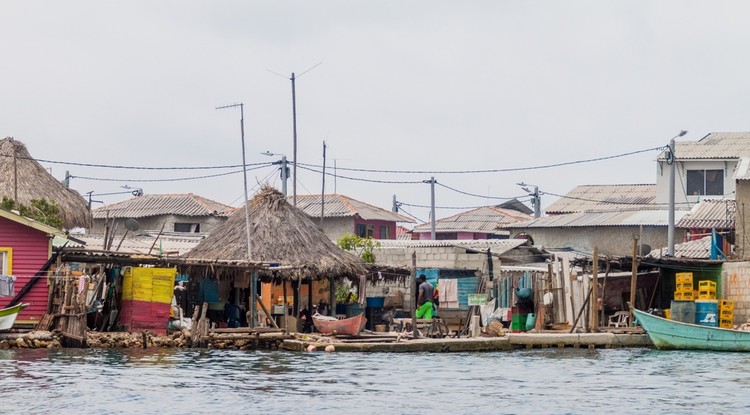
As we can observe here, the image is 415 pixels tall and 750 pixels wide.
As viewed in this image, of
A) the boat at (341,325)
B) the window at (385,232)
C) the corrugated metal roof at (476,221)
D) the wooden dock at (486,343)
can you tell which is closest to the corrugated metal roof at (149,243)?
the boat at (341,325)

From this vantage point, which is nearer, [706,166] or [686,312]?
[686,312]

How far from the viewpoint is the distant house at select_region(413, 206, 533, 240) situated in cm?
7162

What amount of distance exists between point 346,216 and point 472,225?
1138cm

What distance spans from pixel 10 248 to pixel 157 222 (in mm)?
29797

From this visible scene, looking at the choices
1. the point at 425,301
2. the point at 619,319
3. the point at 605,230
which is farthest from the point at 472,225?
the point at 425,301

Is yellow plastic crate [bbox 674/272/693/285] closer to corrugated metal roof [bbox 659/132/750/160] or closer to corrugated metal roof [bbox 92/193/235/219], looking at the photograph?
corrugated metal roof [bbox 659/132/750/160]

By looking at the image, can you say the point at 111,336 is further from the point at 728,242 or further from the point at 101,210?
the point at 101,210

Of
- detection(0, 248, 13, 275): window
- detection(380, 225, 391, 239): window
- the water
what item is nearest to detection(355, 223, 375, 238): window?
detection(380, 225, 391, 239): window

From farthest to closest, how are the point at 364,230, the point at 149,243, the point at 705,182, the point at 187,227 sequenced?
the point at 364,230, the point at 187,227, the point at 705,182, the point at 149,243

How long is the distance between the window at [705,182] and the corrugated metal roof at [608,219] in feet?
12.0

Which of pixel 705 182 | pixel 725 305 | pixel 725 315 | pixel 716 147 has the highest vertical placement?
pixel 716 147

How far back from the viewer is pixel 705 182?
2297 inches

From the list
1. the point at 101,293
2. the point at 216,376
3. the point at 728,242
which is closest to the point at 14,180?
the point at 101,293

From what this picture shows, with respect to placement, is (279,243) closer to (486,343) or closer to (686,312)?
(486,343)
